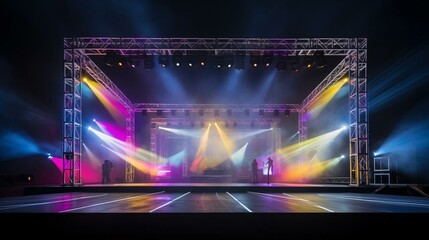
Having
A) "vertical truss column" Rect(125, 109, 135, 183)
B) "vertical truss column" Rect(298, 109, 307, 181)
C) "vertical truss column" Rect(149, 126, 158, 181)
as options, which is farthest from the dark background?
"vertical truss column" Rect(149, 126, 158, 181)

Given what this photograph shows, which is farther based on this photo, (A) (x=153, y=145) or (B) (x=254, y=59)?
(A) (x=153, y=145)

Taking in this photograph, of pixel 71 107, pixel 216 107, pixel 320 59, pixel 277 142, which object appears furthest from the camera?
pixel 277 142

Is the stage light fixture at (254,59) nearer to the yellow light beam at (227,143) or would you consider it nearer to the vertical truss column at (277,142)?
the vertical truss column at (277,142)

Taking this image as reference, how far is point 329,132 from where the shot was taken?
2784 centimetres

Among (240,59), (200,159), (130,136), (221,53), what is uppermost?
(221,53)

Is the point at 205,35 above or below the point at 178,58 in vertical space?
above

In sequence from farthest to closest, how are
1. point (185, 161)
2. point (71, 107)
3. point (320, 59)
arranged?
1. point (185, 161)
2. point (71, 107)
3. point (320, 59)

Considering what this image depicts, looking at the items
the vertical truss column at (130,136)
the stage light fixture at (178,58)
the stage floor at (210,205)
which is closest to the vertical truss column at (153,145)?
the vertical truss column at (130,136)

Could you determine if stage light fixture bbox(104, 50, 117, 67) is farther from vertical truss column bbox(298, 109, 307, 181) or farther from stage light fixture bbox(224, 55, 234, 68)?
vertical truss column bbox(298, 109, 307, 181)

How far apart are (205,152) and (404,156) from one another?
23.5 meters

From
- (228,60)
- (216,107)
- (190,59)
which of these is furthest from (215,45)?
(216,107)

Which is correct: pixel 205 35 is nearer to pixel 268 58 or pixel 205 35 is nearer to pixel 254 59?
pixel 254 59
